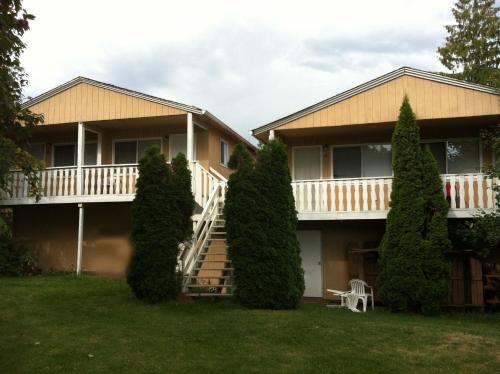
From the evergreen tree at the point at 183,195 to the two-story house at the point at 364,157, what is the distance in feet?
10.4

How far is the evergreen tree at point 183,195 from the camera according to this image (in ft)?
36.8

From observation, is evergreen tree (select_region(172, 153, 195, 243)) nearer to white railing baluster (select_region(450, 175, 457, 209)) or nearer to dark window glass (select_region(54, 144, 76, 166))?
white railing baluster (select_region(450, 175, 457, 209))

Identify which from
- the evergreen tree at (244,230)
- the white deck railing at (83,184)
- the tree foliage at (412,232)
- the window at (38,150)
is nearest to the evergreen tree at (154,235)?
the evergreen tree at (244,230)

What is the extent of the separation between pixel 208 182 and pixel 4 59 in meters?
7.97

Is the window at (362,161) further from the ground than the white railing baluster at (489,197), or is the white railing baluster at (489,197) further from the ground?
the window at (362,161)

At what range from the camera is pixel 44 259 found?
17.2 m

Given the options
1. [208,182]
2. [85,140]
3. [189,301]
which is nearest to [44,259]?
[85,140]

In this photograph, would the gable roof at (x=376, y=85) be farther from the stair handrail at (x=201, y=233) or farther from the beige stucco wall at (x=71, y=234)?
the beige stucco wall at (x=71, y=234)

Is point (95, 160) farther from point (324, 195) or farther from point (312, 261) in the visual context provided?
point (324, 195)

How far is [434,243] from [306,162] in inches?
202

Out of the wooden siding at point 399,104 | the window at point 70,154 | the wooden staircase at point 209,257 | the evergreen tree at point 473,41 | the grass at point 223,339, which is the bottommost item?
the grass at point 223,339

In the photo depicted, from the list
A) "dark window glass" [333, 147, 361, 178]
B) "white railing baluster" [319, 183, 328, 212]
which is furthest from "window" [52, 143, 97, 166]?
"white railing baluster" [319, 183, 328, 212]

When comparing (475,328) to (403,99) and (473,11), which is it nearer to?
(403,99)

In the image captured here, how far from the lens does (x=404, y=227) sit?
38.5 ft
